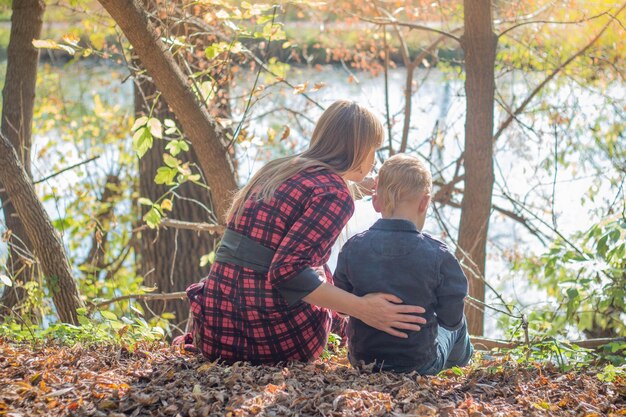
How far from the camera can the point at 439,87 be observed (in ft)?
37.7

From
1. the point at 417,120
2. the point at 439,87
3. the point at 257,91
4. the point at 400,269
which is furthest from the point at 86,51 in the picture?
the point at 439,87

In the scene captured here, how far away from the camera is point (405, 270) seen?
2.92 metres

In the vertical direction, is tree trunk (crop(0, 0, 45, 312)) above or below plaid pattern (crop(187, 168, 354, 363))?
above

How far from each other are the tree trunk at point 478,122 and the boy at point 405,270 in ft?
5.58

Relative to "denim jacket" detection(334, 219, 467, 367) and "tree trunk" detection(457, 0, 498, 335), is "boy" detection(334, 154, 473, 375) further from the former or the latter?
"tree trunk" detection(457, 0, 498, 335)

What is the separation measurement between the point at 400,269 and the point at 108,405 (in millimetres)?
1186

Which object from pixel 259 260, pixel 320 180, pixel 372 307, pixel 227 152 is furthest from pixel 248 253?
pixel 227 152

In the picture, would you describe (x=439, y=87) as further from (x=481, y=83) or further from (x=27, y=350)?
(x=27, y=350)

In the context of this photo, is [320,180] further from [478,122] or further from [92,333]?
[478,122]

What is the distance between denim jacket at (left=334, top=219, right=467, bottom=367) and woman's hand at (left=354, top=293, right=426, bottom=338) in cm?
4

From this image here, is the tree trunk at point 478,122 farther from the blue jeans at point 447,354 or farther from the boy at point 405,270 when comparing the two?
the boy at point 405,270

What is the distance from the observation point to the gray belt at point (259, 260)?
9.44 ft

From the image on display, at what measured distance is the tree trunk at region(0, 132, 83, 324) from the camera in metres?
3.97

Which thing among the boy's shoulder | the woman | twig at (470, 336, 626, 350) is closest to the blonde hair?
the woman
